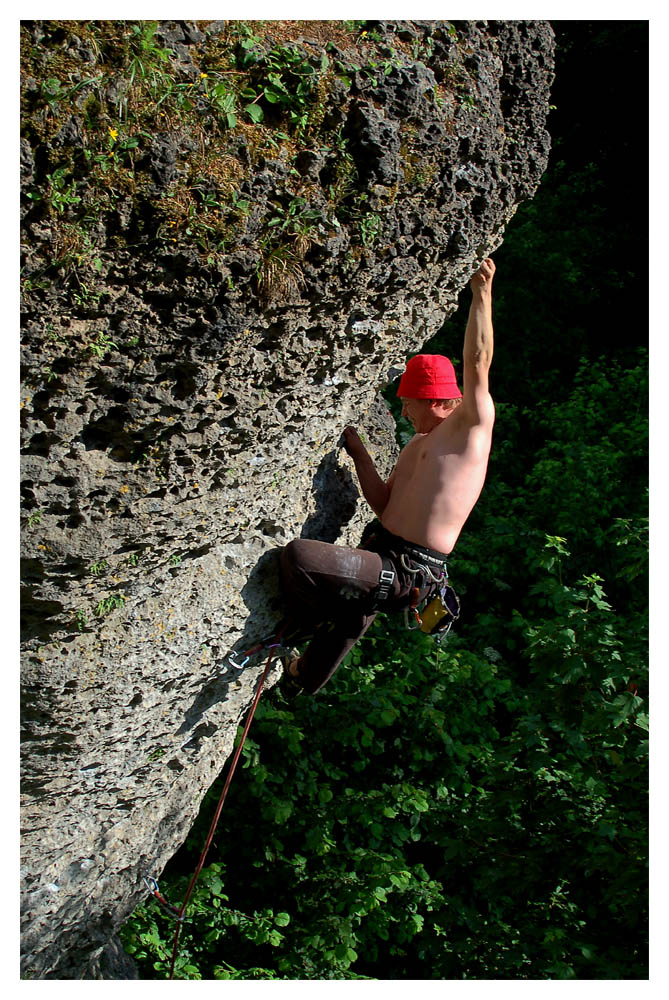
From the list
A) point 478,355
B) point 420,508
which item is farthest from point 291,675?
point 478,355

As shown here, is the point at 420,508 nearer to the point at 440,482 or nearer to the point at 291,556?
the point at 440,482

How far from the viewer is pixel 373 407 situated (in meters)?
4.19

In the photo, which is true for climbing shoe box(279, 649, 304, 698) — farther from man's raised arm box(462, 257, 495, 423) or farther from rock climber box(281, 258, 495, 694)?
man's raised arm box(462, 257, 495, 423)

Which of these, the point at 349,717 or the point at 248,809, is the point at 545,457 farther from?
the point at 248,809

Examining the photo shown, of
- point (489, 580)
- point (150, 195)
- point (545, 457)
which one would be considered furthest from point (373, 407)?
point (545, 457)

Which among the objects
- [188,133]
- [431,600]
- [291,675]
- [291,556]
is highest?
[188,133]

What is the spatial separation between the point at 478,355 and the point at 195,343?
1.09 m

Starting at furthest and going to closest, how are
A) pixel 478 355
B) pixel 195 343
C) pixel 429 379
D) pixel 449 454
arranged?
pixel 429 379 → pixel 449 454 → pixel 478 355 → pixel 195 343

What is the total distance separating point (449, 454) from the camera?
10.4 ft

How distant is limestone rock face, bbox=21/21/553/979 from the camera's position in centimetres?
214

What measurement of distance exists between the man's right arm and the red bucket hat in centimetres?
36

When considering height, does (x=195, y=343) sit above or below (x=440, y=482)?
above

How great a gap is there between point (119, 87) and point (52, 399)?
80cm

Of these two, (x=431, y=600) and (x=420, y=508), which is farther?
(x=431, y=600)
